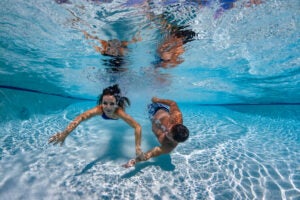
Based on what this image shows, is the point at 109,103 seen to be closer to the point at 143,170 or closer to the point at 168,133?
the point at 168,133

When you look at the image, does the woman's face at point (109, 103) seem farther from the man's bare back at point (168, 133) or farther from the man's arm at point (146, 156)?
the man's arm at point (146, 156)

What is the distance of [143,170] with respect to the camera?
512cm

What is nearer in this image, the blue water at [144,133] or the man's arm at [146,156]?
the blue water at [144,133]

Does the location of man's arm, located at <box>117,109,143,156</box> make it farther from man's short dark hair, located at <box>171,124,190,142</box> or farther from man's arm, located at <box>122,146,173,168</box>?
man's short dark hair, located at <box>171,124,190,142</box>

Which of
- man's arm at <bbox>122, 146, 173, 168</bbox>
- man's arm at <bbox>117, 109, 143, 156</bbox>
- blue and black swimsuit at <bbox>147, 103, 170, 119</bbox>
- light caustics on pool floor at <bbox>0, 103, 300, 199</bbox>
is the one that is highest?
blue and black swimsuit at <bbox>147, 103, 170, 119</bbox>

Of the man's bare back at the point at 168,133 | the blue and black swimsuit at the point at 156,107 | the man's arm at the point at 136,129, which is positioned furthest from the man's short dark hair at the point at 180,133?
the blue and black swimsuit at the point at 156,107

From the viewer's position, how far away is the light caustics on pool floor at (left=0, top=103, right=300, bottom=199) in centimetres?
423

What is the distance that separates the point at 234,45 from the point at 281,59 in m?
3.72

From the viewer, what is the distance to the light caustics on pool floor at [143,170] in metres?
4.23

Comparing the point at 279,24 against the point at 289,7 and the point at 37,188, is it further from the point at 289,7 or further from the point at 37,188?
the point at 37,188

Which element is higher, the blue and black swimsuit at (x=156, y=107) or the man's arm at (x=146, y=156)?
the blue and black swimsuit at (x=156, y=107)

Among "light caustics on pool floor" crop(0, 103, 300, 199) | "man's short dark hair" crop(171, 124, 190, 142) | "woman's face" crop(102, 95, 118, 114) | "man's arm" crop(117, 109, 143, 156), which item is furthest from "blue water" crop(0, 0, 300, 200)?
"woman's face" crop(102, 95, 118, 114)

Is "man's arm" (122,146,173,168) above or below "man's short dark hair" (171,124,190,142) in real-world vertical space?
below

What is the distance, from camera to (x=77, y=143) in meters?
7.02
